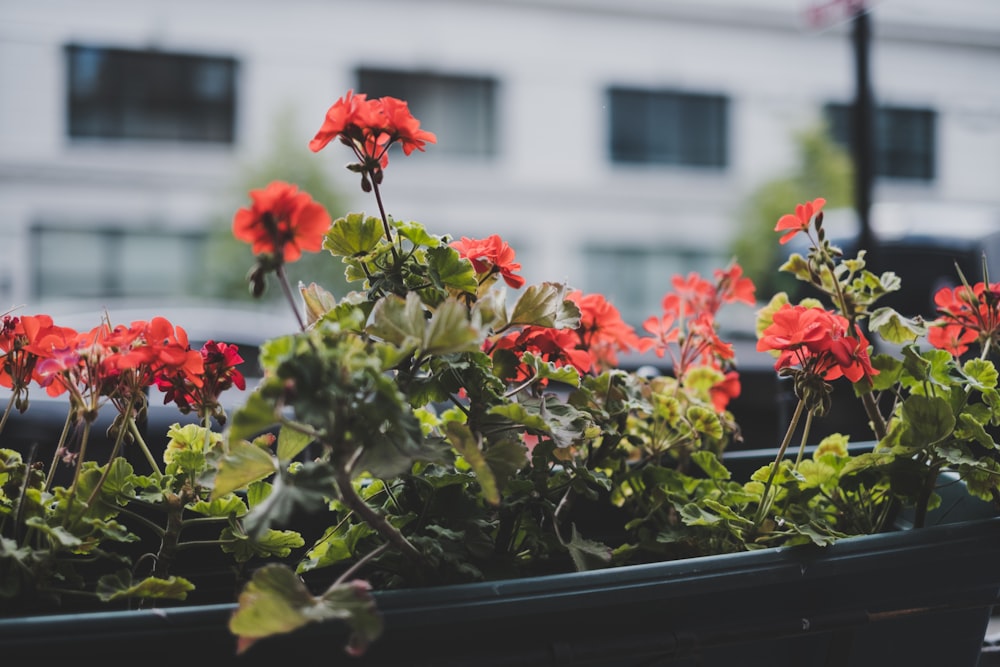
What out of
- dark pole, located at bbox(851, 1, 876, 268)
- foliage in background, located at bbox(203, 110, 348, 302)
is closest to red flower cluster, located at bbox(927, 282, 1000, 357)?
dark pole, located at bbox(851, 1, 876, 268)

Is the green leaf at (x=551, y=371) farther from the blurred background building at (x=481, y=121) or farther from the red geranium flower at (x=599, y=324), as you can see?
the blurred background building at (x=481, y=121)

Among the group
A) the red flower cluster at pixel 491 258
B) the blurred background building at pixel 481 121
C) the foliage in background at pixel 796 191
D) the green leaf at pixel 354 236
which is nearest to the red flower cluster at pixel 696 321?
the red flower cluster at pixel 491 258

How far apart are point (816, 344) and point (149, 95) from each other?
9.99 meters

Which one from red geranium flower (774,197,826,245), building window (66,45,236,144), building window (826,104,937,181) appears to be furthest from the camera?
building window (826,104,937,181)

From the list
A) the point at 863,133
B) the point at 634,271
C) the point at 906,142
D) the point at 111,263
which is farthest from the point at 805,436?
the point at 906,142

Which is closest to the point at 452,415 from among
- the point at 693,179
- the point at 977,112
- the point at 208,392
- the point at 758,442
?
the point at 208,392

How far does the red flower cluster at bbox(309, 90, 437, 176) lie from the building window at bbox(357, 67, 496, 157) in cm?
954

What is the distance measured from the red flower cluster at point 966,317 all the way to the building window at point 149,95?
9.71 metres

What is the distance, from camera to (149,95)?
9391 millimetres

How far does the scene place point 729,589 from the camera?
0.56 m

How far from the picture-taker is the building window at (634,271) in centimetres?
1053

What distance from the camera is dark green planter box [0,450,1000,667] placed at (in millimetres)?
468

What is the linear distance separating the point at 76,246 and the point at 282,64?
297 cm

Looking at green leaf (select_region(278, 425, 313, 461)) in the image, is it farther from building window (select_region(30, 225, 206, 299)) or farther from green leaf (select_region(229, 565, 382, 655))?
building window (select_region(30, 225, 206, 299))
